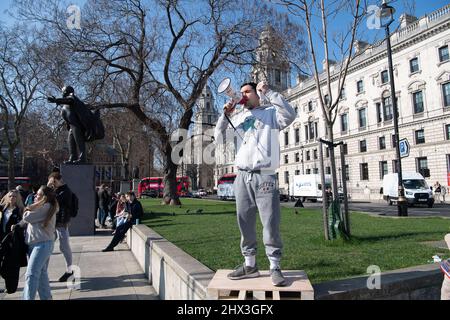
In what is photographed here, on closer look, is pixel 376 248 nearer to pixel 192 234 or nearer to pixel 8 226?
pixel 192 234

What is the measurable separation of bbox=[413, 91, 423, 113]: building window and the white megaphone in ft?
142

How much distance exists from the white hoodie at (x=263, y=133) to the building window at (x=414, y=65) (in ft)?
144

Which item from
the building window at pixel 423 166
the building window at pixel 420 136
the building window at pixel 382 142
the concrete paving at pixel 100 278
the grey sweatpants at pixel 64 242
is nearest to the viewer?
the concrete paving at pixel 100 278

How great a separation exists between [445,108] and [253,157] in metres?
41.1

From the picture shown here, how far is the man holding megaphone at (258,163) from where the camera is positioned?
3303mm

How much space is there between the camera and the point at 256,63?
18.1 meters

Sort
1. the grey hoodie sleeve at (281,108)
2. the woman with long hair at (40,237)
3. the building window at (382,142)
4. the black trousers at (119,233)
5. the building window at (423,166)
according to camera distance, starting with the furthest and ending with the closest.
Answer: the building window at (382,142) < the building window at (423,166) < the black trousers at (119,233) < the woman with long hair at (40,237) < the grey hoodie sleeve at (281,108)

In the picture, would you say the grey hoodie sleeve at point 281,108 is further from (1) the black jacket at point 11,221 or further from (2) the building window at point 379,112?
(2) the building window at point 379,112

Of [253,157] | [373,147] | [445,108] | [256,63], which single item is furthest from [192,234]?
[373,147]

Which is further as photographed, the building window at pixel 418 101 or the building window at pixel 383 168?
the building window at pixel 383 168

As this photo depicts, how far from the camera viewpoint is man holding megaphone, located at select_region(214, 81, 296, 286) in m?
3.30

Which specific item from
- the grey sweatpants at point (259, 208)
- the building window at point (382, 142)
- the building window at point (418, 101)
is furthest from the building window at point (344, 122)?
the grey sweatpants at point (259, 208)

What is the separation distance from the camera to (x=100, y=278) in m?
6.03

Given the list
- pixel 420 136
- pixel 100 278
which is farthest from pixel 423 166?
pixel 100 278
